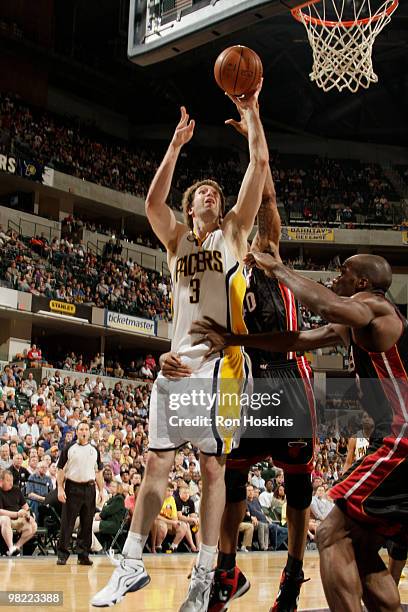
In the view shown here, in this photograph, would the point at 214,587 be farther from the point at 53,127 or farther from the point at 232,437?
the point at 53,127

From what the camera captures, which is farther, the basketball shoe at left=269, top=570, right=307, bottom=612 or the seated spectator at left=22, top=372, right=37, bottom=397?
the seated spectator at left=22, top=372, right=37, bottom=397

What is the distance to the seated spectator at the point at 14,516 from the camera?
32.4 feet

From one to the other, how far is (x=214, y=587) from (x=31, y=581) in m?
2.92

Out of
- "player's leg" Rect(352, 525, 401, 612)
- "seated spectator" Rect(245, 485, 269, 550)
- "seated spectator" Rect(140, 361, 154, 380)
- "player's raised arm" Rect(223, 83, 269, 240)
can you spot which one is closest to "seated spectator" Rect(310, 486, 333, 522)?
"seated spectator" Rect(245, 485, 269, 550)

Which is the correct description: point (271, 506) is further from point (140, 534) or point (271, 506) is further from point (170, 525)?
point (140, 534)

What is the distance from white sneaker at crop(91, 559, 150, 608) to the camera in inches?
150

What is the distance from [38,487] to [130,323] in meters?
13.9

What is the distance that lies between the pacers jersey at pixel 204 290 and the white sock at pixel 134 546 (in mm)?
983

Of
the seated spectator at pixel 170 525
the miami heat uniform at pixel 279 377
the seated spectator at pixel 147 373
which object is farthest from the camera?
the seated spectator at pixel 147 373

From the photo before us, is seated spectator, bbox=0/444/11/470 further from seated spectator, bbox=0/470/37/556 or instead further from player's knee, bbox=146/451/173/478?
player's knee, bbox=146/451/173/478

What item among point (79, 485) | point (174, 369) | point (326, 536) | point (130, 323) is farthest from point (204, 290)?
point (130, 323)

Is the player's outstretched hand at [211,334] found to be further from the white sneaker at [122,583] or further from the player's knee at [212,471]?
the white sneaker at [122,583]

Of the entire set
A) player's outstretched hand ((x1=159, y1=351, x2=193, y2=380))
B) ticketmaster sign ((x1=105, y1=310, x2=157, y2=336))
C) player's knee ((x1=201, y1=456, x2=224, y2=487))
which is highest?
ticketmaster sign ((x1=105, y1=310, x2=157, y2=336))

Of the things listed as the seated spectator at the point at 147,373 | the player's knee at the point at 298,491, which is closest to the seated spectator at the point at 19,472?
the player's knee at the point at 298,491
